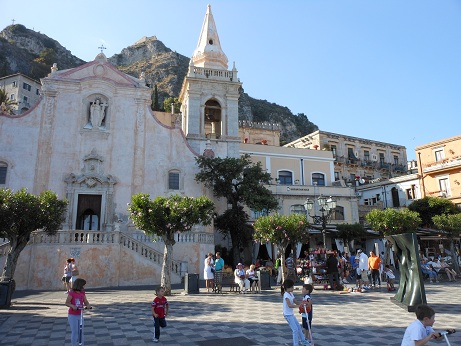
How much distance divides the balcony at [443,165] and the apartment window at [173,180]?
27.5m

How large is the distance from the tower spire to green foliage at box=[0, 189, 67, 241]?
2199cm

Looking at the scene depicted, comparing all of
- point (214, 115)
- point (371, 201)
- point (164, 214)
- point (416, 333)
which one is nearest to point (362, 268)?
point (164, 214)

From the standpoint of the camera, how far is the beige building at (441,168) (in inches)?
1437

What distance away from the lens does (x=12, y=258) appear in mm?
14375

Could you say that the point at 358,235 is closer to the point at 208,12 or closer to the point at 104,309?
the point at 104,309

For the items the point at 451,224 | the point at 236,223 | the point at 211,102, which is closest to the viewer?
the point at 451,224

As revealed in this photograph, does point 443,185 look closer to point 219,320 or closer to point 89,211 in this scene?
point 89,211

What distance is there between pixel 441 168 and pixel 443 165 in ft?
1.17

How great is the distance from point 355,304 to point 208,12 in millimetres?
31585

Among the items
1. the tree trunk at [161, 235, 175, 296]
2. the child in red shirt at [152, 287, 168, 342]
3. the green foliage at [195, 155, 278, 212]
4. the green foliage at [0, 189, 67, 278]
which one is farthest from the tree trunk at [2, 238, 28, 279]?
the green foliage at [195, 155, 278, 212]

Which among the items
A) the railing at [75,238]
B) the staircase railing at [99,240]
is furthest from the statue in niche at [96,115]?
the railing at [75,238]

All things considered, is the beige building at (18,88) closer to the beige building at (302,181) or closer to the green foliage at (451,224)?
the beige building at (302,181)

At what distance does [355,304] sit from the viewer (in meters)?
13.0

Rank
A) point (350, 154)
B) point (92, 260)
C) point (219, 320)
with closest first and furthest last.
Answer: point (219, 320), point (92, 260), point (350, 154)
